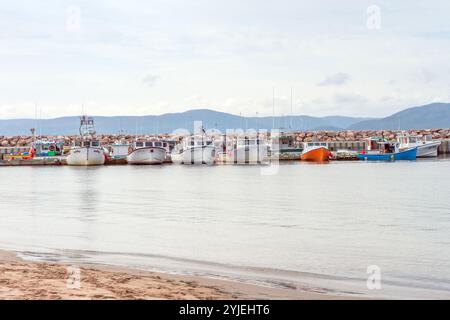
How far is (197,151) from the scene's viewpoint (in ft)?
300

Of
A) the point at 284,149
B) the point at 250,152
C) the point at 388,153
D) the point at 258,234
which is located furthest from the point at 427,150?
the point at 258,234

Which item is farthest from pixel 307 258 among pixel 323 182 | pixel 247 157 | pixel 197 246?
pixel 247 157

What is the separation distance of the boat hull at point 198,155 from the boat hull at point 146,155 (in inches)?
113

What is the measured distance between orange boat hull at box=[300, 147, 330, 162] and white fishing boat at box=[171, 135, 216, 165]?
14837 mm

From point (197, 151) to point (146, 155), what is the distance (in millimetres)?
6840

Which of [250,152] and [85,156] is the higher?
[250,152]

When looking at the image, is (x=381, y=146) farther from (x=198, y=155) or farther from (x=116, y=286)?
(x=116, y=286)

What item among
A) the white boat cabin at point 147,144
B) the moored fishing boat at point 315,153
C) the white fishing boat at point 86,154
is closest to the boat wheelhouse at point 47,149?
the white fishing boat at point 86,154

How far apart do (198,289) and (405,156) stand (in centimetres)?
9150

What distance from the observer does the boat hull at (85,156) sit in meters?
88.7

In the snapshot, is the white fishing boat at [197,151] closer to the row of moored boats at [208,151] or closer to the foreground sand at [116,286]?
the row of moored boats at [208,151]

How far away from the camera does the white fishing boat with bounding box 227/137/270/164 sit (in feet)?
302

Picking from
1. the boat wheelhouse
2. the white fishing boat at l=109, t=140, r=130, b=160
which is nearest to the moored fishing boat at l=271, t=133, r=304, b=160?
the white fishing boat at l=109, t=140, r=130, b=160
